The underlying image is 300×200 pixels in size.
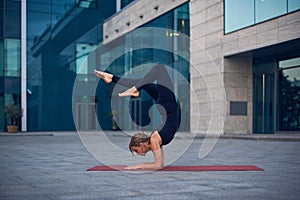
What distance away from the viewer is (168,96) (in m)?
6.84

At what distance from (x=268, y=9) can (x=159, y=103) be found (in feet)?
38.8

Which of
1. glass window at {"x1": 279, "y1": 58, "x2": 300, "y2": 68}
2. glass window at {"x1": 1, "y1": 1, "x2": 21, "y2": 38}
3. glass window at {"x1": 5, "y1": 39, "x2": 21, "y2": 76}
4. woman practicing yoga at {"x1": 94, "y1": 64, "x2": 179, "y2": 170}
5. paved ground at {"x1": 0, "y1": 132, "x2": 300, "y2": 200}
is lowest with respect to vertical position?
paved ground at {"x1": 0, "y1": 132, "x2": 300, "y2": 200}

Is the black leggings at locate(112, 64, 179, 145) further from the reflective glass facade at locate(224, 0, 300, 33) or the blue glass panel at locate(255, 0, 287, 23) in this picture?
the blue glass panel at locate(255, 0, 287, 23)

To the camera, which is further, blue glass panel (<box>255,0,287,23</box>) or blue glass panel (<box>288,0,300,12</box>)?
blue glass panel (<box>255,0,287,23</box>)

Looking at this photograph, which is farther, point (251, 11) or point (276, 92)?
point (276, 92)

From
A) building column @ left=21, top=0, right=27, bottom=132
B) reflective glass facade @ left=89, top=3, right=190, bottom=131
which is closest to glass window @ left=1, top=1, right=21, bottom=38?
building column @ left=21, top=0, right=27, bottom=132

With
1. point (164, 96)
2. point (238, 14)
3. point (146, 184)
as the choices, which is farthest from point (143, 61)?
point (146, 184)

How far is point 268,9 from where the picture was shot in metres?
16.8

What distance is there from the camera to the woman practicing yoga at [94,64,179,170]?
21.1 ft

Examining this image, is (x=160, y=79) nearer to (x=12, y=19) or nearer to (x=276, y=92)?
(x=276, y=92)

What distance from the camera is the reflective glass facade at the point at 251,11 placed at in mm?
16000

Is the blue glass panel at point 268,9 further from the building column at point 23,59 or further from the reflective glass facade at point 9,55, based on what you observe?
the reflective glass facade at point 9,55

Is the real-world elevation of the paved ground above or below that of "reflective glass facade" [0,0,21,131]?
below

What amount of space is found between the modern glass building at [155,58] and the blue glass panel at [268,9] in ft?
0.14
